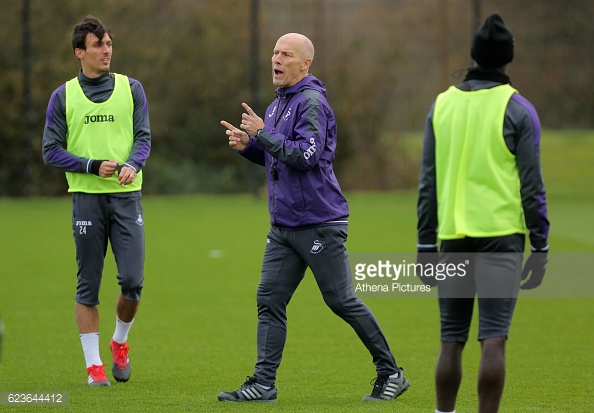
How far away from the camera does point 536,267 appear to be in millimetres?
4570

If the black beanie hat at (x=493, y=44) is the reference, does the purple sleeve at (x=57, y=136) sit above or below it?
below

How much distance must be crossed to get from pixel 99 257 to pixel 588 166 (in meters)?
18.1

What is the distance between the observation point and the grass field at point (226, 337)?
6.08 meters

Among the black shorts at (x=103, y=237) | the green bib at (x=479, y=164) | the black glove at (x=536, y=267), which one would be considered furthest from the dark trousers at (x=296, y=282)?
the black glove at (x=536, y=267)

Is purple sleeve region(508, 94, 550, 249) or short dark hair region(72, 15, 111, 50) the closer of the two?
purple sleeve region(508, 94, 550, 249)

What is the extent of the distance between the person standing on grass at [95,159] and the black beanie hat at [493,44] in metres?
2.52

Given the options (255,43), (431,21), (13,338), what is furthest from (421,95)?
(13,338)

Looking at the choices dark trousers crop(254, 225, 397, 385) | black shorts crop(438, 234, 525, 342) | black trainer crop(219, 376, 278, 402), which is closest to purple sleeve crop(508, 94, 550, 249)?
black shorts crop(438, 234, 525, 342)

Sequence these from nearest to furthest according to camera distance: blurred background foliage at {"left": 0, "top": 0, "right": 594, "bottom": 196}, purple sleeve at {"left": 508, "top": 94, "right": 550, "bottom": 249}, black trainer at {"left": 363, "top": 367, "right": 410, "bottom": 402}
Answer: purple sleeve at {"left": 508, "top": 94, "right": 550, "bottom": 249}, black trainer at {"left": 363, "top": 367, "right": 410, "bottom": 402}, blurred background foliage at {"left": 0, "top": 0, "right": 594, "bottom": 196}

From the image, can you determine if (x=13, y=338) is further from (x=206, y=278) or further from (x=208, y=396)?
(x=206, y=278)

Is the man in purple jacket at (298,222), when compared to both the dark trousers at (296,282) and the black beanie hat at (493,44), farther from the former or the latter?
the black beanie hat at (493,44)

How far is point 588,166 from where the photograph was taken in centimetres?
2294

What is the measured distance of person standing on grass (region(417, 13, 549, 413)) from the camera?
4512 millimetres

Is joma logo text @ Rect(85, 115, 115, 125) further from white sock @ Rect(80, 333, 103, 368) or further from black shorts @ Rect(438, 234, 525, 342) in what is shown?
black shorts @ Rect(438, 234, 525, 342)
